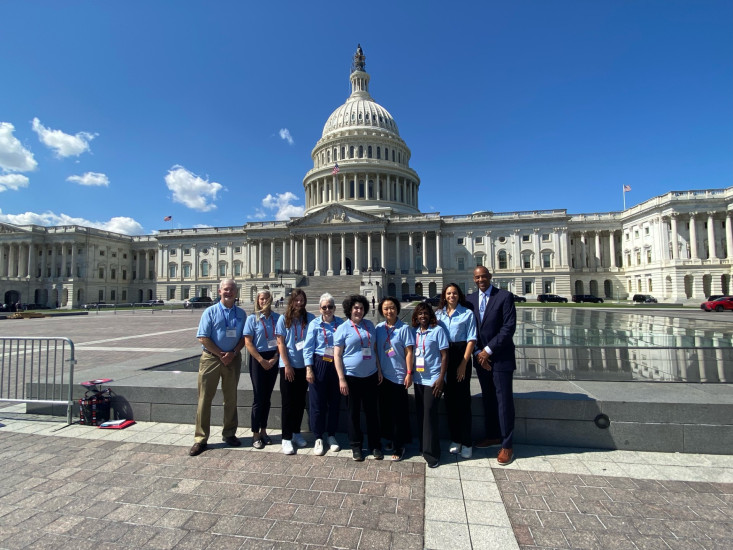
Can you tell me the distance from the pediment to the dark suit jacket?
61.8 metres

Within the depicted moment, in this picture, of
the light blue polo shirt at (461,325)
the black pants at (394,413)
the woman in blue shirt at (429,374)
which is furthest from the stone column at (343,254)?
the woman in blue shirt at (429,374)

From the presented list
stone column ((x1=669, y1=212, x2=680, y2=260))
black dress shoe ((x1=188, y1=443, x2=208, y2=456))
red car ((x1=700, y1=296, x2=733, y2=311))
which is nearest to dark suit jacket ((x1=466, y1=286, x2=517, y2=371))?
black dress shoe ((x1=188, y1=443, x2=208, y2=456))

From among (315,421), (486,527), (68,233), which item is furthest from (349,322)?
(68,233)

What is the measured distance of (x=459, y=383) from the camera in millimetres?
5277

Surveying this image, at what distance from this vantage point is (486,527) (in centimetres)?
362

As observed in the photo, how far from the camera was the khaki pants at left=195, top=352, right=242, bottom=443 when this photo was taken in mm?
5539

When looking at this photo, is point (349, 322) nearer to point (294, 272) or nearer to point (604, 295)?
point (294, 272)

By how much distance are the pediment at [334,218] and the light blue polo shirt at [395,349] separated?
6194 centimetres

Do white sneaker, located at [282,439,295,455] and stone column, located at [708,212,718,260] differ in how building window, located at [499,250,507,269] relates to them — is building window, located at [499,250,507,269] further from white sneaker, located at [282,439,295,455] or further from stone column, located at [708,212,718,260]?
white sneaker, located at [282,439,295,455]

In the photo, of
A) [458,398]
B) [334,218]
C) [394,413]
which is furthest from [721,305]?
[334,218]

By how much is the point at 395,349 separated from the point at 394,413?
3.00 feet

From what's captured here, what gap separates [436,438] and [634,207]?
248 ft

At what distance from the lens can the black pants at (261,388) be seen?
5707mm

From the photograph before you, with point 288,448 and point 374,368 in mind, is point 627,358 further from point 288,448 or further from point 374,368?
point 288,448
